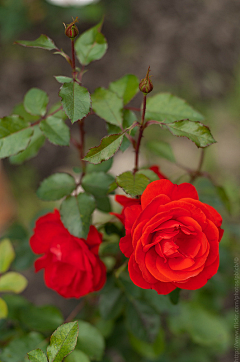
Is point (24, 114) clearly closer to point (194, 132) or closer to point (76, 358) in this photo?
point (194, 132)

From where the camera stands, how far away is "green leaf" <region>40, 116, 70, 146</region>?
0.62 metres

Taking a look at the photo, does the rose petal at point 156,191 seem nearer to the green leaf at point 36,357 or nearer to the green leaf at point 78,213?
the green leaf at point 78,213

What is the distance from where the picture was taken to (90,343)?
2.56 ft

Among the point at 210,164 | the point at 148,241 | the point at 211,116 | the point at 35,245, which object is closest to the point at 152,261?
the point at 148,241

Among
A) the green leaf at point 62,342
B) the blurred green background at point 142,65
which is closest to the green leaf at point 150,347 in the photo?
the green leaf at point 62,342

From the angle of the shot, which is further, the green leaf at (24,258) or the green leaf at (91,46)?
the green leaf at (24,258)

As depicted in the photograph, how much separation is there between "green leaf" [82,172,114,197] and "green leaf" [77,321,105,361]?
39 centimetres

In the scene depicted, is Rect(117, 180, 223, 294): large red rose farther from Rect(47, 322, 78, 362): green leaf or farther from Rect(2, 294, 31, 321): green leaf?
Rect(2, 294, 31, 321): green leaf

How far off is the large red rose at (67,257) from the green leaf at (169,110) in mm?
273

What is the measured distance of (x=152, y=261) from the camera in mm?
497

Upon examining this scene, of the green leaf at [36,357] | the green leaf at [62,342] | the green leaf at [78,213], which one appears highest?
the green leaf at [78,213]

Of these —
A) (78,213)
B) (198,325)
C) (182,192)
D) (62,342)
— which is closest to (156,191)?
(182,192)

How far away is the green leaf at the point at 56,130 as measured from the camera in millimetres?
616

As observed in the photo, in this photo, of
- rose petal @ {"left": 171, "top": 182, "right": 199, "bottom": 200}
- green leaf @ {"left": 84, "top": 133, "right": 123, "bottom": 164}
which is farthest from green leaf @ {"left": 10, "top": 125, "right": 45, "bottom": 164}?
rose petal @ {"left": 171, "top": 182, "right": 199, "bottom": 200}
